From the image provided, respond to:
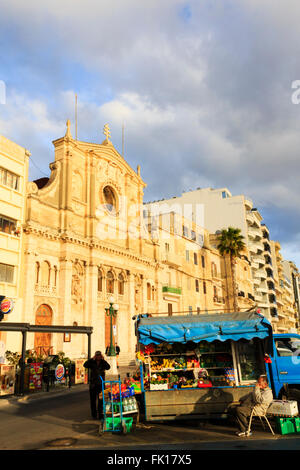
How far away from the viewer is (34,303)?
96.2ft

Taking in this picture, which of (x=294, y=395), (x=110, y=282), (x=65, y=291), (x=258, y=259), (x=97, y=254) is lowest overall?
(x=294, y=395)

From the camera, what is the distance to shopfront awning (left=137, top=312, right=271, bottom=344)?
35.2ft

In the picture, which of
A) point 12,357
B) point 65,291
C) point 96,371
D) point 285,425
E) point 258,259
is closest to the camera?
point 285,425

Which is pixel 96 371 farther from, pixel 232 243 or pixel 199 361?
pixel 232 243

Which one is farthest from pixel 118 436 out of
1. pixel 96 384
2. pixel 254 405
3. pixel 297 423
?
pixel 297 423

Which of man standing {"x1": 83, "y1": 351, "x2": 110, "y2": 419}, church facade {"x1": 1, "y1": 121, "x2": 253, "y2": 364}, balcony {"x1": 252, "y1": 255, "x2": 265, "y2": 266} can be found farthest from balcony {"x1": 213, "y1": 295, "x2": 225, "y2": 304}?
man standing {"x1": 83, "y1": 351, "x2": 110, "y2": 419}

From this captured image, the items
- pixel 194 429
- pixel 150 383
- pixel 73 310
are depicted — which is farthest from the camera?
pixel 73 310

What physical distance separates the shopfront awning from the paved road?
2.24 meters

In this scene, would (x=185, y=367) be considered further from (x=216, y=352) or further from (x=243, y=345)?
(x=243, y=345)

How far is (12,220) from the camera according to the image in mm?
28922

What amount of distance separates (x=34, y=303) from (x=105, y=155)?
17764 millimetres

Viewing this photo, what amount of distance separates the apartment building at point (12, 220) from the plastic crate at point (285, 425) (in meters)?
21.4

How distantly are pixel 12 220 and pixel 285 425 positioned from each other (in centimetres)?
2458
